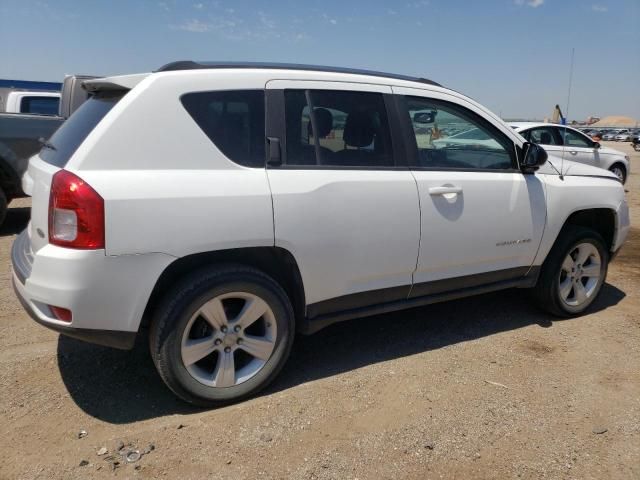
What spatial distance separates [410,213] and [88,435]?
2.19 metres

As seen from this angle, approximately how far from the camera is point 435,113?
3383mm

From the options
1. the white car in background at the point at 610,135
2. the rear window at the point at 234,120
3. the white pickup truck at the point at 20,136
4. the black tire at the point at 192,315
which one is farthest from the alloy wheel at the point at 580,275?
the white car in background at the point at 610,135

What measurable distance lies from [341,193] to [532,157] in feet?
5.32

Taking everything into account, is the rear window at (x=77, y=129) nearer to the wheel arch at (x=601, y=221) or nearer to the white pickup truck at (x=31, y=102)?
the wheel arch at (x=601, y=221)

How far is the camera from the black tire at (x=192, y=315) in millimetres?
2529

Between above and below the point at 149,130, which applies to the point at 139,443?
below

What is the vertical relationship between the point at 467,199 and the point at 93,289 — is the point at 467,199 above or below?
above

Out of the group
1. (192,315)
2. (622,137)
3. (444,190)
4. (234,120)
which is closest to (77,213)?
(192,315)

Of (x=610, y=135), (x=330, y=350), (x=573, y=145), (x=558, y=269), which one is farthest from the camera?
(x=610, y=135)

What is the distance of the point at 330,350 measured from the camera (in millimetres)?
3580

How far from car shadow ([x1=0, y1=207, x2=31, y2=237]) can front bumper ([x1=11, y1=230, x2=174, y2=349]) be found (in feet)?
16.5

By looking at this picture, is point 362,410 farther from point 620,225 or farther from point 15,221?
point 15,221

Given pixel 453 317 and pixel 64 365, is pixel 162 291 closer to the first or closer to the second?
pixel 64 365

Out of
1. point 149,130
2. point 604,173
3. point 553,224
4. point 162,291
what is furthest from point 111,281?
point 604,173
